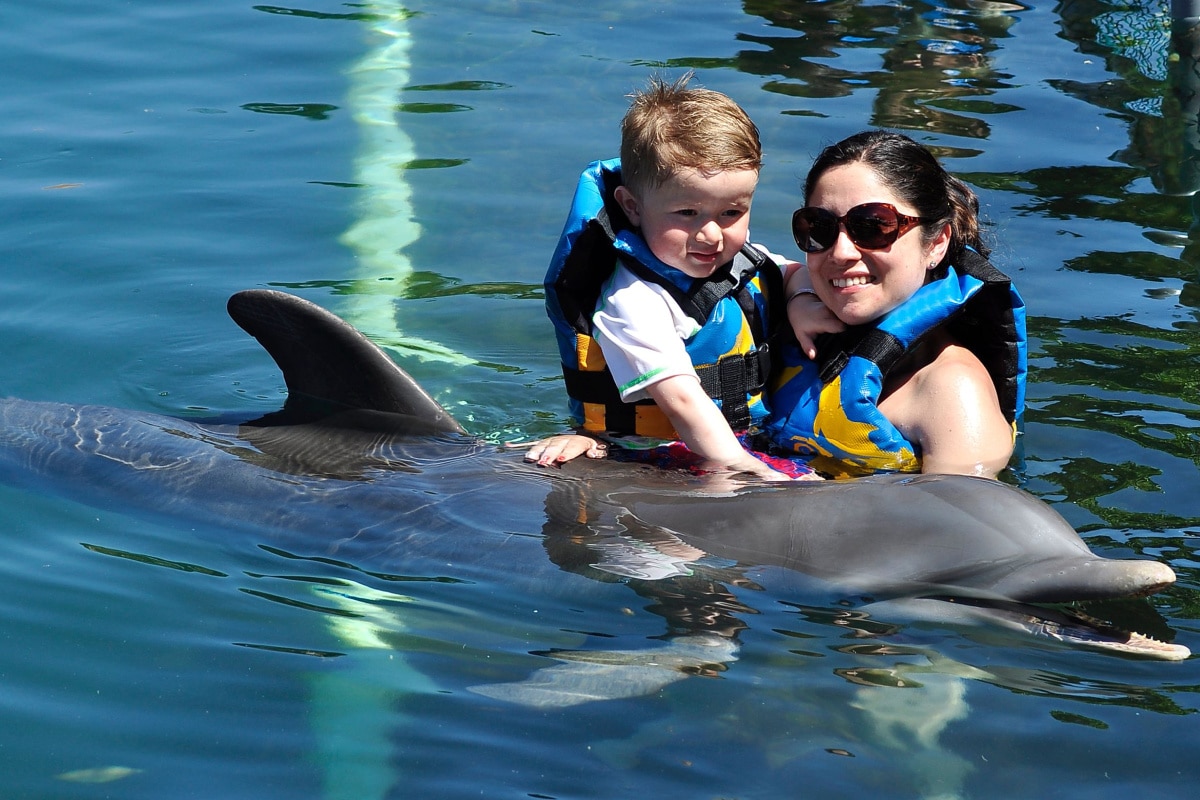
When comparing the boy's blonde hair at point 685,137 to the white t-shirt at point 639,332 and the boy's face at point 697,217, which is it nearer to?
the boy's face at point 697,217

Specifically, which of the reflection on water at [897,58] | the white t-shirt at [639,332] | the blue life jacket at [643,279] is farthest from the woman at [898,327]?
the reflection on water at [897,58]

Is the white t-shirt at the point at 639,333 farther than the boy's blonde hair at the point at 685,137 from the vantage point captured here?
Yes

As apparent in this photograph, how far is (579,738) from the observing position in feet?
12.5

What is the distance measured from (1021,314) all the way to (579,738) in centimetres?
245

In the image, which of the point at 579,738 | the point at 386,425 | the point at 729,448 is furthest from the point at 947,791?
the point at 386,425

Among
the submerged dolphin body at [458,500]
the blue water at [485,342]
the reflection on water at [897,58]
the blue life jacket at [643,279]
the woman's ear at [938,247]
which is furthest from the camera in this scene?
the reflection on water at [897,58]

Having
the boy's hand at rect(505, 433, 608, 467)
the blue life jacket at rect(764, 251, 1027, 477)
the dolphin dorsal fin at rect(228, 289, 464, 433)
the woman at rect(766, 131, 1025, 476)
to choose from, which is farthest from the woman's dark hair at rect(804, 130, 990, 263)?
the dolphin dorsal fin at rect(228, 289, 464, 433)

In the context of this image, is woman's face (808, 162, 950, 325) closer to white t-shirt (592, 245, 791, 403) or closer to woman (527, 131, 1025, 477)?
woman (527, 131, 1025, 477)

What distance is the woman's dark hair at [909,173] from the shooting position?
16.1ft

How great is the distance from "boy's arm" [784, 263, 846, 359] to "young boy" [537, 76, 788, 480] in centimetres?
14

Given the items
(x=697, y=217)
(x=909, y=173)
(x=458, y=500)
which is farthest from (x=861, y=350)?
(x=458, y=500)

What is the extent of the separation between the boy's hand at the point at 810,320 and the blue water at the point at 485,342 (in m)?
1.05

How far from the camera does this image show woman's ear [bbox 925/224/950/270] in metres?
5.09

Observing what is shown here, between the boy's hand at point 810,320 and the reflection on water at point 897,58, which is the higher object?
the reflection on water at point 897,58
